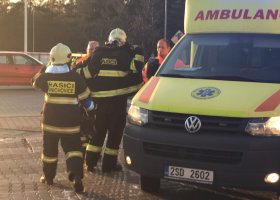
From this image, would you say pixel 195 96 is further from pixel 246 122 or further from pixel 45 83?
pixel 45 83

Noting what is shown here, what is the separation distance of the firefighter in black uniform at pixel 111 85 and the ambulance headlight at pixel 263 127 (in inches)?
91.2

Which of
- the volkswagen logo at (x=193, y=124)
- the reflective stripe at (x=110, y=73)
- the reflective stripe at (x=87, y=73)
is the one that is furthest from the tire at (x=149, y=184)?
the reflective stripe at (x=87, y=73)

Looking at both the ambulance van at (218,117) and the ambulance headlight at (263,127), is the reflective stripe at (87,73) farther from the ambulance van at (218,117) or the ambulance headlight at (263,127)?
the ambulance headlight at (263,127)

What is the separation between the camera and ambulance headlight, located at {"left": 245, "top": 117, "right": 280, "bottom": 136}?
421cm

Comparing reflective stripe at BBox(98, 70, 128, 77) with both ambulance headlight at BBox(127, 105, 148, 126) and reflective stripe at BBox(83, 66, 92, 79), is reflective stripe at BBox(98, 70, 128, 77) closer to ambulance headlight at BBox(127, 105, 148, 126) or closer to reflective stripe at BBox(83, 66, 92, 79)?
reflective stripe at BBox(83, 66, 92, 79)

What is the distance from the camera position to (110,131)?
6328 mm

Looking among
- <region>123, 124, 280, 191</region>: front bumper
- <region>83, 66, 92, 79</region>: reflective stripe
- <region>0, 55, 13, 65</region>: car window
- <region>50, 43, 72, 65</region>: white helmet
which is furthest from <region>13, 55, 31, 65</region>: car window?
<region>123, 124, 280, 191</region>: front bumper

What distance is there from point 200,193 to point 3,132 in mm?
5449

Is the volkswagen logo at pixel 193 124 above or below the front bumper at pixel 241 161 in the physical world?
above

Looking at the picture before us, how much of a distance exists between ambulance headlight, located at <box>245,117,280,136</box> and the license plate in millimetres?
556

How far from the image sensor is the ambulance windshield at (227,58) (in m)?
5.05

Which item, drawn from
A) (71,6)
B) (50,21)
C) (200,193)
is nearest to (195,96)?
(200,193)

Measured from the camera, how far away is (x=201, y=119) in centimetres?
438

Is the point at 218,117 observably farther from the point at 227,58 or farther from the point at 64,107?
the point at 64,107
